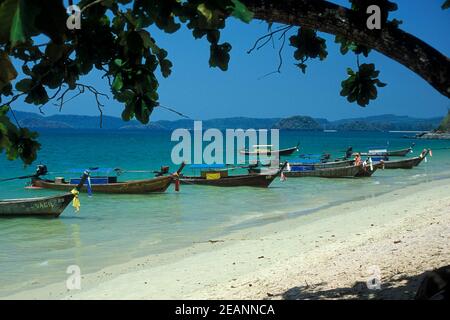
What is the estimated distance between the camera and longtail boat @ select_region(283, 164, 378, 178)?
89.5 ft

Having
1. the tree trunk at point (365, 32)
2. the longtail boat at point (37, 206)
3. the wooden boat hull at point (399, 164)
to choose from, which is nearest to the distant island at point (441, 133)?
the wooden boat hull at point (399, 164)

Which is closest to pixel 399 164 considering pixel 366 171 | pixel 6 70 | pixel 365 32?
pixel 366 171

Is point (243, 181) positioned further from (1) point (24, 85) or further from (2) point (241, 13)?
(2) point (241, 13)

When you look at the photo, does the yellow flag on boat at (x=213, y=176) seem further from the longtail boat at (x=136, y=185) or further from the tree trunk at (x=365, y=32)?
the tree trunk at (x=365, y=32)

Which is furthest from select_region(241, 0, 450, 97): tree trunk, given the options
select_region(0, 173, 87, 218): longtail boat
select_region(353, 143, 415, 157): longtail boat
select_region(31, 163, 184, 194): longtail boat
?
select_region(353, 143, 415, 157): longtail boat

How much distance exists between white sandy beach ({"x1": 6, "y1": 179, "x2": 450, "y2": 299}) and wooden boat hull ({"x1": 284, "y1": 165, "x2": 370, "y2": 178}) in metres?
15.0

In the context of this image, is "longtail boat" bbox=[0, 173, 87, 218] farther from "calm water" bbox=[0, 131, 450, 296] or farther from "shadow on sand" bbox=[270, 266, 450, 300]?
"shadow on sand" bbox=[270, 266, 450, 300]

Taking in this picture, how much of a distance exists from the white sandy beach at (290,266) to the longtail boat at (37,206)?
19.0 feet

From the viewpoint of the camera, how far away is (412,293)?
14.8 feet
